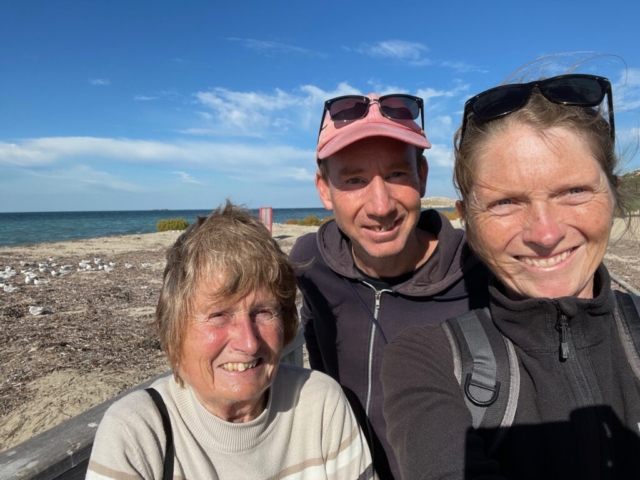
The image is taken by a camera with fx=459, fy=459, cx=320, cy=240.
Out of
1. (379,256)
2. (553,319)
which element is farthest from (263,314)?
(553,319)

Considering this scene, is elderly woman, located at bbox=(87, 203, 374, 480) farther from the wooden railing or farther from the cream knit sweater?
the wooden railing

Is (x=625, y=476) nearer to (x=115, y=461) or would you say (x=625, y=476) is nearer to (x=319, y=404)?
(x=319, y=404)

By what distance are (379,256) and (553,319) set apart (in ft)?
2.86

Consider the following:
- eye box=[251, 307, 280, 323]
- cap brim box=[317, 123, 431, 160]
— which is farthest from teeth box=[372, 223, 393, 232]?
eye box=[251, 307, 280, 323]

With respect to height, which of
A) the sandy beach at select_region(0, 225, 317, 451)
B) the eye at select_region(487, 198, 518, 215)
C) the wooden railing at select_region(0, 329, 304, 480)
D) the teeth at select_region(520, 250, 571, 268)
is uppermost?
the eye at select_region(487, 198, 518, 215)

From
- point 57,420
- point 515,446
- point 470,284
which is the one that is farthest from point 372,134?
point 57,420

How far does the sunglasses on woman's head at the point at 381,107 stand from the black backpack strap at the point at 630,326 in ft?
3.99

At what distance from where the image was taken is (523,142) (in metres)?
1.37

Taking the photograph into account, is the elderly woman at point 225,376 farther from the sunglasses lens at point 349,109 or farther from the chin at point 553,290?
the chin at point 553,290

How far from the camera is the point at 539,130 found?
1372 millimetres

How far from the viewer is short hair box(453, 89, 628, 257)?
1.37m

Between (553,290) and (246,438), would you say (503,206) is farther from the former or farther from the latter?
(246,438)

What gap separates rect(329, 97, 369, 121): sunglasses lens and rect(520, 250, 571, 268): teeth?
109 centimetres

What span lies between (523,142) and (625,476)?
0.95 meters
